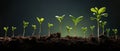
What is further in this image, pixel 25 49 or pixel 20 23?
pixel 20 23

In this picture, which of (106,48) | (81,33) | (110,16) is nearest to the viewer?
(106,48)

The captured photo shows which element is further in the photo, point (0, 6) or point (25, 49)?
point (0, 6)

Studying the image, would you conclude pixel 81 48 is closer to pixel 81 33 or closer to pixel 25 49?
pixel 25 49

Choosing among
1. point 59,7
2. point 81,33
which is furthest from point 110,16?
point 59,7

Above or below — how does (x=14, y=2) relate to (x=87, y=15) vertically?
above

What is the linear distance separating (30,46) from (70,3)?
1.19m

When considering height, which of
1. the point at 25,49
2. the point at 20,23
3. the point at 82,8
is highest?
the point at 82,8

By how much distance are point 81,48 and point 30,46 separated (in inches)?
9.6

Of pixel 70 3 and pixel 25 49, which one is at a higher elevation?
pixel 70 3

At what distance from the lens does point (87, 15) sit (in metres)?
2.19

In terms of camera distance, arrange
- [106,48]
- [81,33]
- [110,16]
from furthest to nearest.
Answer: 1. [110,16]
2. [81,33]
3. [106,48]

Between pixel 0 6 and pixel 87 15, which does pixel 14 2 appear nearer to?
pixel 0 6

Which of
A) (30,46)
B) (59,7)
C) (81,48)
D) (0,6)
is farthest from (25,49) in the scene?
(0,6)

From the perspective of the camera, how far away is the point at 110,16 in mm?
2189
